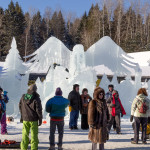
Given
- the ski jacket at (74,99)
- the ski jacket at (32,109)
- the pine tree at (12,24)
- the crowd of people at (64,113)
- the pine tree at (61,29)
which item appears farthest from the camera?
the pine tree at (61,29)

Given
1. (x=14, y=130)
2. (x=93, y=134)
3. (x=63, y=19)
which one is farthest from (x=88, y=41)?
(x=93, y=134)

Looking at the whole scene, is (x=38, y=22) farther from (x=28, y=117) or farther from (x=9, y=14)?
(x=28, y=117)

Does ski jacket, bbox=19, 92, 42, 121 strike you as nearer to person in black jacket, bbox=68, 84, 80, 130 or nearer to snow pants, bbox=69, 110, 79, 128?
person in black jacket, bbox=68, 84, 80, 130

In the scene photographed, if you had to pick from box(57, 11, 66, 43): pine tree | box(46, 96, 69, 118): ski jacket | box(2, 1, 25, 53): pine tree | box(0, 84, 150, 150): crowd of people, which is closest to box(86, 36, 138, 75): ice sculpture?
box(0, 84, 150, 150): crowd of people

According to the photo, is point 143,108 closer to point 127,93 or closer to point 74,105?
point 74,105

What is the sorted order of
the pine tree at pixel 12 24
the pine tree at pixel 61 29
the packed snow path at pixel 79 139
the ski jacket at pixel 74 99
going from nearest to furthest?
the packed snow path at pixel 79 139
the ski jacket at pixel 74 99
the pine tree at pixel 12 24
the pine tree at pixel 61 29

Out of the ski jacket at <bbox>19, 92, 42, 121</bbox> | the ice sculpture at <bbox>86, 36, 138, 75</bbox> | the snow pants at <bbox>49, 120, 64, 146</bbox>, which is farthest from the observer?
the ice sculpture at <bbox>86, 36, 138, 75</bbox>

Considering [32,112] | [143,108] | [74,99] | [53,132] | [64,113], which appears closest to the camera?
[32,112]

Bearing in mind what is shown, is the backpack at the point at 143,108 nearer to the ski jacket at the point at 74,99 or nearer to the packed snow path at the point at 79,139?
the packed snow path at the point at 79,139

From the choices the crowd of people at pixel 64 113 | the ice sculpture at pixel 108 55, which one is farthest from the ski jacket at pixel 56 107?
the ice sculpture at pixel 108 55

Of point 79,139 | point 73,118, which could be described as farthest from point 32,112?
point 73,118

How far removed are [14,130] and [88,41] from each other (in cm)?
3665

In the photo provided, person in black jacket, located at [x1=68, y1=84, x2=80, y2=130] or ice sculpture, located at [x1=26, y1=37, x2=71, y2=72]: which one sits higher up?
ice sculpture, located at [x1=26, y1=37, x2=71, y2=72]

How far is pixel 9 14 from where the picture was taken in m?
50.2
